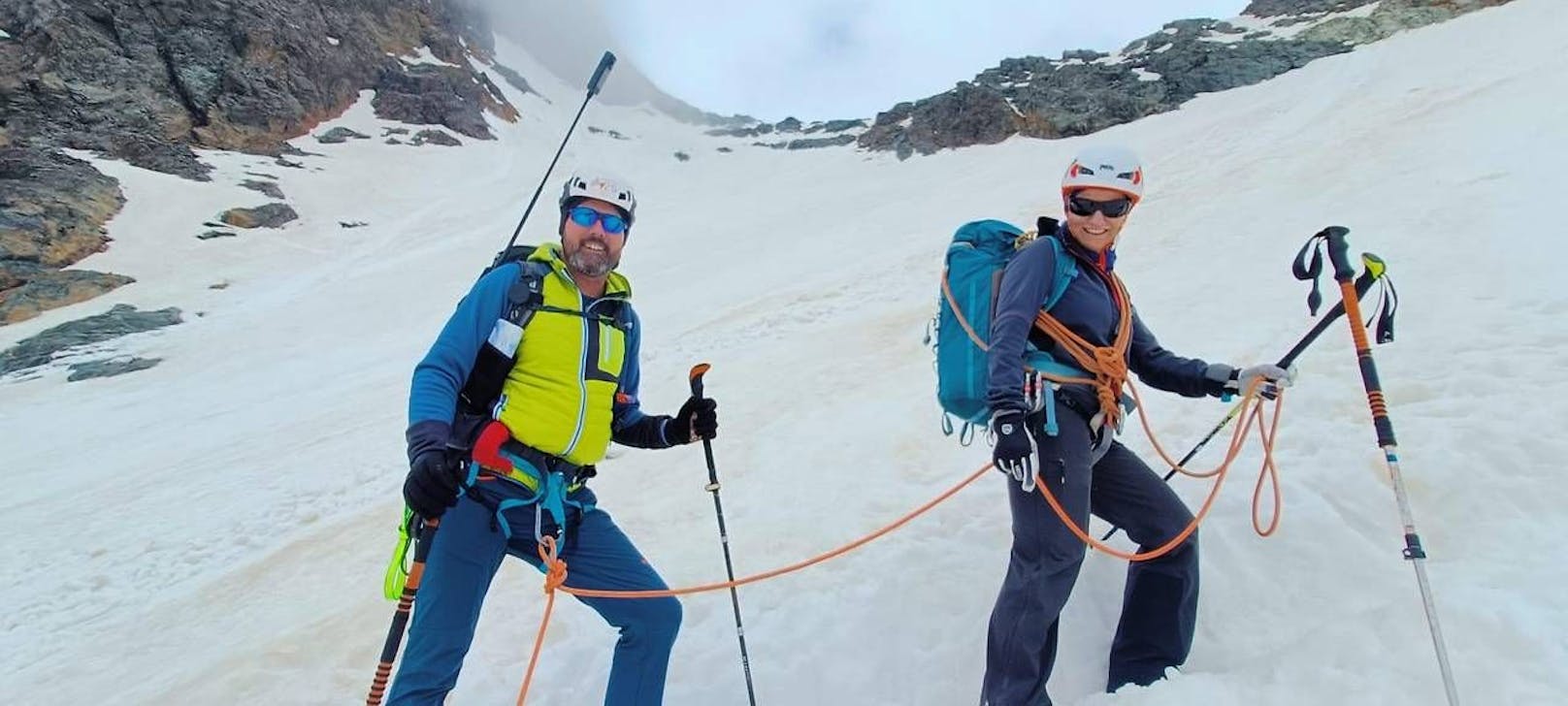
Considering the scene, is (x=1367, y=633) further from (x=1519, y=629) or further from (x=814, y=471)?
(x=814, y=471)

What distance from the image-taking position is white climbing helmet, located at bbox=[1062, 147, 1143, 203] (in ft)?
11.3

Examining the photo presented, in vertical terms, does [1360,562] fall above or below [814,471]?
above

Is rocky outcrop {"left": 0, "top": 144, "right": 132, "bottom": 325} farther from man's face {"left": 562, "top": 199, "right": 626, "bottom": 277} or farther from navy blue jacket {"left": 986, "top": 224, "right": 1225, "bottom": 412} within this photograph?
navy blue jacket {"left": 986, "top": 224, "right": 1225, "bottom": 412}

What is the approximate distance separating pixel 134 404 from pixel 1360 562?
18.1 metres

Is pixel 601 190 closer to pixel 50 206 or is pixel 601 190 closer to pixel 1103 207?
pixel 1103 207

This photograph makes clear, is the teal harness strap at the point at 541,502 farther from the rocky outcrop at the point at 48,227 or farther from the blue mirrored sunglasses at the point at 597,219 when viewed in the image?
the rocky outcrop at the point at 48,227

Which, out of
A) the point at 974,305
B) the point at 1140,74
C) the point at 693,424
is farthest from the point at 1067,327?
the point at 1140,74

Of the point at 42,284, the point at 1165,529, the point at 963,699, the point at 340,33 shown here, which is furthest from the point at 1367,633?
the point at 340,33

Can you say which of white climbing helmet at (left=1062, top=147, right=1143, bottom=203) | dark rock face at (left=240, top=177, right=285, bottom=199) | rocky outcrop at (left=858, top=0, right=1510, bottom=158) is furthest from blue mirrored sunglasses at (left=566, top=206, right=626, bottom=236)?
dark rock face at (left=240, top=177, right=285, bottom=199)

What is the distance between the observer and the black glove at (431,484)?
114 inches

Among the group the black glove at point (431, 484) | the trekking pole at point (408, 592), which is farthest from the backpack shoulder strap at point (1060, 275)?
the trekking pole at point (408, 592)

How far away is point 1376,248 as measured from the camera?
8883 millimetres

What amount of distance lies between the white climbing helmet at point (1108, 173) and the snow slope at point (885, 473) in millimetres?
2056

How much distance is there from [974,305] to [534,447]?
2.05 meters
